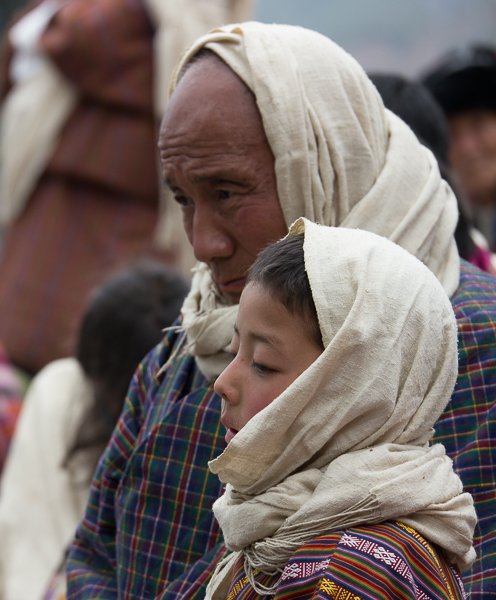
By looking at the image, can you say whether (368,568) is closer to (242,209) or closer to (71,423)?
(242,209)

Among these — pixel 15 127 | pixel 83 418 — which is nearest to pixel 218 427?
pixel 83 418

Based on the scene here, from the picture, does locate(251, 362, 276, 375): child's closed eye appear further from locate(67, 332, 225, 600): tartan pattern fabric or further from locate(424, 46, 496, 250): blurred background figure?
locate(424, 46, 496, 250): blurred background figure

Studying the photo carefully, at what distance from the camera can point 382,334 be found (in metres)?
1.52

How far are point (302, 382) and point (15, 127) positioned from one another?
4515mm

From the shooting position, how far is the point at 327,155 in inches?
83.5

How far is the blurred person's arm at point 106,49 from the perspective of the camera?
5.25m

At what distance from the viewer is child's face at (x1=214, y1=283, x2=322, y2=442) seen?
5.05ft

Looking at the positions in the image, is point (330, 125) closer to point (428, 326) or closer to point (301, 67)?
point (301, 67)

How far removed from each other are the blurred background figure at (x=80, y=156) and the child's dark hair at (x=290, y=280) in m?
3.64

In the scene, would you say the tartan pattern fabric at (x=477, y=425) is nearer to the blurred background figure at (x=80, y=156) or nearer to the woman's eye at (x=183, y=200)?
the woman's eye at (x=183, y=200)

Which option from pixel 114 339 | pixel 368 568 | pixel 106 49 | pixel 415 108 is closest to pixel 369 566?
pixel 368 568

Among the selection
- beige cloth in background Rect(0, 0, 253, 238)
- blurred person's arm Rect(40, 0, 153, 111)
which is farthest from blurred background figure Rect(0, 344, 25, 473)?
blurred person's arm Rect(40, 0, 153, 111)

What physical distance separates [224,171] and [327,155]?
258 millimetres

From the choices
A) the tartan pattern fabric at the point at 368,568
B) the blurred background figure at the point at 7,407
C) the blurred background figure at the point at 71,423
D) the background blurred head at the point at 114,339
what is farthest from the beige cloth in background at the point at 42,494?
the tartan pattern fabric at the point at 368,568
